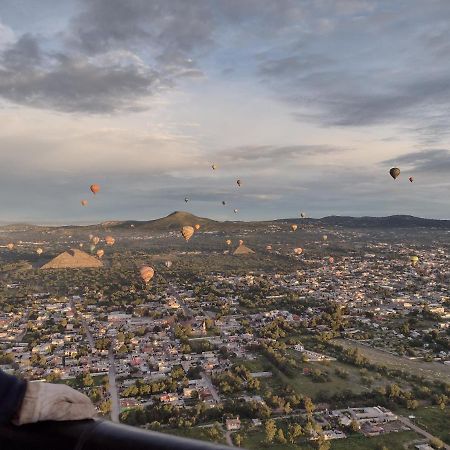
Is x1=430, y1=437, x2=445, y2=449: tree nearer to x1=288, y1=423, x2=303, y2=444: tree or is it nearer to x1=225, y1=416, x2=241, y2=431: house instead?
x1=288, y1=423, x2=303, y2=444: tree

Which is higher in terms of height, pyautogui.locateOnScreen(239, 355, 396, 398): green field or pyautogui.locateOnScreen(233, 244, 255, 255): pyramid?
pyautogui.locateOnScreen(233, 244, 255, 255): pyramid

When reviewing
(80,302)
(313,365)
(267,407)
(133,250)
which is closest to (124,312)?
(80,302)

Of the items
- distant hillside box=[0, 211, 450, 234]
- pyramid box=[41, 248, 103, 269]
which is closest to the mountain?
distant hillside box=[0, 211, 450, 234]

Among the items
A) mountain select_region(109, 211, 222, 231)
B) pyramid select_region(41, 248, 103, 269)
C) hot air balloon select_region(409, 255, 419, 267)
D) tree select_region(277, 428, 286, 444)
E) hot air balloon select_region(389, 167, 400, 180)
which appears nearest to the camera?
tree select_region(277, 428, 286, 444)

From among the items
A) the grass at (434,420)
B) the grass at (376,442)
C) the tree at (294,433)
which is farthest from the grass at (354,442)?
the grass at (434,420)

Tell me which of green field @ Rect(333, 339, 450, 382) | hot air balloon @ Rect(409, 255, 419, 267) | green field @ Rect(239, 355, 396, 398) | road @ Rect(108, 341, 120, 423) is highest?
hot air balloon @ Rect(409, 255, 419, 267)

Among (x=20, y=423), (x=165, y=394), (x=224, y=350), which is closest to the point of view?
(x=20, y=423)

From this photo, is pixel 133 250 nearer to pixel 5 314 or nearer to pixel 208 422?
pixel 5 314
